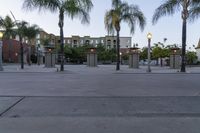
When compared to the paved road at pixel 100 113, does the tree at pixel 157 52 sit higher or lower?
higher

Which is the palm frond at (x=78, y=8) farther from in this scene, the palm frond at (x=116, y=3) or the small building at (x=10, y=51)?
the small building at (x=10, y=51)

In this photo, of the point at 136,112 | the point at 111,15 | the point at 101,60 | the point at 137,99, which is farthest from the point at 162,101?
the point at 101,60

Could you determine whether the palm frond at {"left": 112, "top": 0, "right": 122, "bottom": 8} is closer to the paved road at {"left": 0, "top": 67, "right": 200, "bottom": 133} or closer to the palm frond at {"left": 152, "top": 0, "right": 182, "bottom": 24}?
the palm frond at {"left": 152, "top": 0, "right": 182, "bottom": 24}

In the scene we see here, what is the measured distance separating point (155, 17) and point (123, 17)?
6.03 m

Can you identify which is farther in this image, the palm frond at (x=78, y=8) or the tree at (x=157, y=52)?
the tree at (x=157, y=52)

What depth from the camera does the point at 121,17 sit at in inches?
1544

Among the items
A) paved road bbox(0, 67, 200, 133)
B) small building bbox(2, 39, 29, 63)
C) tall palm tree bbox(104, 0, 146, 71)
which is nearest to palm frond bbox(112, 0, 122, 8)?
tall palm tree bbox(104, 0, 146, 71)

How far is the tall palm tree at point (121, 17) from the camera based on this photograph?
1518 inches

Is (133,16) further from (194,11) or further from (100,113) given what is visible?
(100,113)

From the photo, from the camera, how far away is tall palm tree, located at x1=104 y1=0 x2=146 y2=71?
38562mm

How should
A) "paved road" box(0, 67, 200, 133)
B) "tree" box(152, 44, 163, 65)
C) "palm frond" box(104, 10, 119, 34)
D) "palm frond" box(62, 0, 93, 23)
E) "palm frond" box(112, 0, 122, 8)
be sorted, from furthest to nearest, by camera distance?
"tree" box(152, 44, 163, 65)
"palm frond" box(112, 0, 122, 8)
"palm frond" box(104, 10, 119, 34)
"palm frond" box(62, 0, 93, 23)
"paved road" box(0, 67, 200, 133)

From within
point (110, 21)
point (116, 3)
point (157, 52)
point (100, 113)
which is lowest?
point (100, 113)

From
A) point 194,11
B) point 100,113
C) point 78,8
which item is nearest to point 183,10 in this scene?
point 194,11

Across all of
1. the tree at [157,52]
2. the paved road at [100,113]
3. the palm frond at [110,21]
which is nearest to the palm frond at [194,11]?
the palm frond at [110,21]
